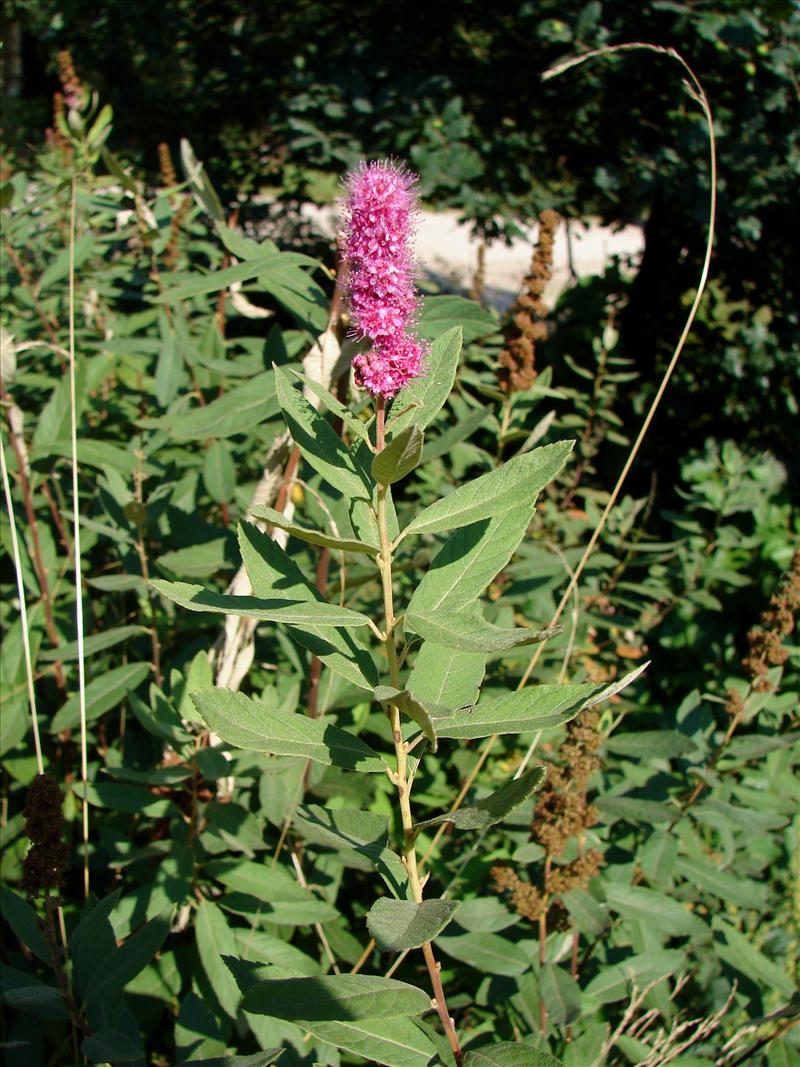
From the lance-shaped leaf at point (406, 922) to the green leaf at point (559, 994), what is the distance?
0.72 metres

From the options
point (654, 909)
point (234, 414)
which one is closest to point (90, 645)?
point (234, 414)

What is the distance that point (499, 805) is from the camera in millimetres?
962

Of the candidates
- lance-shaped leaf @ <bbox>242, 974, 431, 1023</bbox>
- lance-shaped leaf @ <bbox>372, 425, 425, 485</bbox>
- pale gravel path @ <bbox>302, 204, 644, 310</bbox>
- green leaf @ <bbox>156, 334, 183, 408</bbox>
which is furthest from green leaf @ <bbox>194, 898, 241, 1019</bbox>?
pale gravel path @ <bbox>302, 204, 644, 310</bbox>

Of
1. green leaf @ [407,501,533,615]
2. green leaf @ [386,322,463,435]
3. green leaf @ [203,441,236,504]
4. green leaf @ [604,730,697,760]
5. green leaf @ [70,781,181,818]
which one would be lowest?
green leaf @ [604,730,697,760]

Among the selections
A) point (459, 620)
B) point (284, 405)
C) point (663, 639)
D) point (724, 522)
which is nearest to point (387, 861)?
point (459, 620)

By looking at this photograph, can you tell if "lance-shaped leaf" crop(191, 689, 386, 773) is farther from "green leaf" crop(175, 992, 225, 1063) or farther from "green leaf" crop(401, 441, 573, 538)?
"green leaf" crop(175, 992, 225, 1063)

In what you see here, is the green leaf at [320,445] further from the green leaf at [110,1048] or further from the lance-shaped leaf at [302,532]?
the green leaf at [110,1048]

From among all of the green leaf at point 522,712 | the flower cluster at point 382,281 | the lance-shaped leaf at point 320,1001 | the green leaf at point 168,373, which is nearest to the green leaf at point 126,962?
the lance-shaped leaf at point 320,1001

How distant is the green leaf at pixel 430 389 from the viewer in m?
1.06

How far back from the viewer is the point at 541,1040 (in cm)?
155

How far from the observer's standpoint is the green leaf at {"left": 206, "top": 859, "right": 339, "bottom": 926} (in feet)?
5.19

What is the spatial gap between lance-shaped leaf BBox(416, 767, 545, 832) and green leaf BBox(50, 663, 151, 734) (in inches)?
39.5

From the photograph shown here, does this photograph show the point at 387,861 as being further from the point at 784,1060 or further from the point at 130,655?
the point at 130,655

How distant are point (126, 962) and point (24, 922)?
0.73ft
